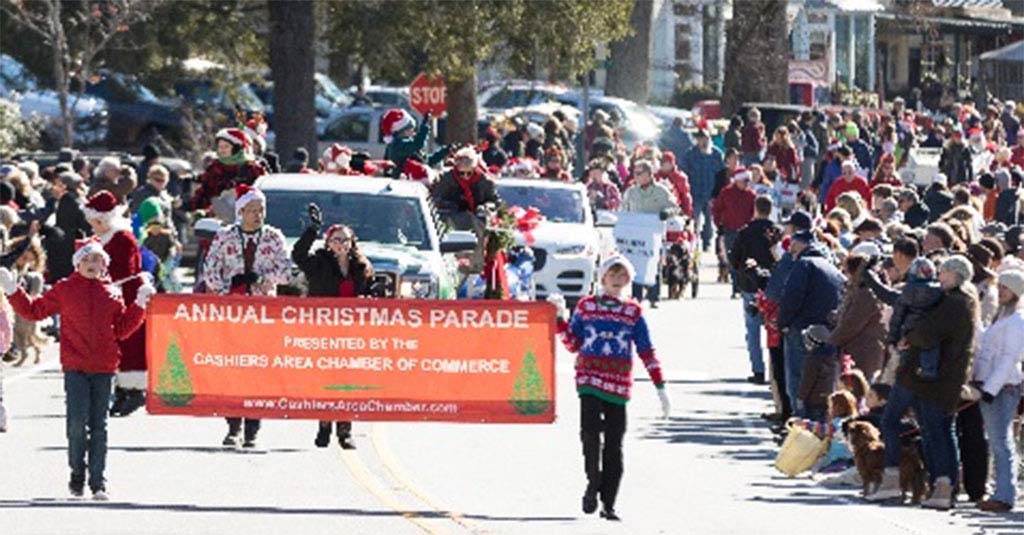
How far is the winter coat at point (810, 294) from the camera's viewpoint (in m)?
24.7

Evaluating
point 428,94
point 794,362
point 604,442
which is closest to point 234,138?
point 794,362

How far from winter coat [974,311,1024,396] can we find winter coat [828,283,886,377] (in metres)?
2.55

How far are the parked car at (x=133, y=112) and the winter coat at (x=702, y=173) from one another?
12755 mm

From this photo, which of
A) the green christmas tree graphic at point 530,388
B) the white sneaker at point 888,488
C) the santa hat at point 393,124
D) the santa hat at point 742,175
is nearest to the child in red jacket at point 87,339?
the green christmas tree graphic at point 530,388

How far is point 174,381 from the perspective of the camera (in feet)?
70.1

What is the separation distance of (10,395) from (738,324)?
12.1m

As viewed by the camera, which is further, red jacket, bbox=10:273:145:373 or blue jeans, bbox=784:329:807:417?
blue jeans, bbox=784:329:807:417

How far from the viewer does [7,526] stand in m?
18.3

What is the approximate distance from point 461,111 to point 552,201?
18327 millimetres

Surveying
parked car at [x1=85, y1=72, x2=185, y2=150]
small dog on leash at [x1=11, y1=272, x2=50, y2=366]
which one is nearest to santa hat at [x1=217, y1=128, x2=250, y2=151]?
small dog on leash at [x1=11, y1=272, x2=50, y2=366]

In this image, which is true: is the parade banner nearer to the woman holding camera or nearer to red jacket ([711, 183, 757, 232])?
the woman holding camera

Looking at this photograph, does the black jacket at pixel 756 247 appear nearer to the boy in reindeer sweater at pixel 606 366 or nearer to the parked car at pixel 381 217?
the parked car at pixel 381 217

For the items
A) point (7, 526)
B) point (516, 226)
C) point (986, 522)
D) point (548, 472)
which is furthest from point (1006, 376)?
point (516, 226)

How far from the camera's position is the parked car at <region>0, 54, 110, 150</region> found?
5344 centimetres
